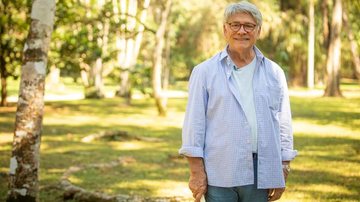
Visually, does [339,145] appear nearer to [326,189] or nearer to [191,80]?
[326,189]

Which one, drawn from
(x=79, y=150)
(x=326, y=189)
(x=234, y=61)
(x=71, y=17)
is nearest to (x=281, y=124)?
(x=234, y=61)

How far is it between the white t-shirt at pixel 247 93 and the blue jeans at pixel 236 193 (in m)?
0.19

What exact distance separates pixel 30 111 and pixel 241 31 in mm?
3380

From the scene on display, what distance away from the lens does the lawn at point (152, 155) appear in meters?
8.27

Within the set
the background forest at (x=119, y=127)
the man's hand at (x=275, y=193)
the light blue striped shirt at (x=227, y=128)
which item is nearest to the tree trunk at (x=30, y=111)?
the background forest at (x=119, y=127)

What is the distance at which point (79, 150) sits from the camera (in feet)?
40.4

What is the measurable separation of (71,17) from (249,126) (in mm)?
8639


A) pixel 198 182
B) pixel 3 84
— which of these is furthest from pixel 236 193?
Result: pixel 3 84

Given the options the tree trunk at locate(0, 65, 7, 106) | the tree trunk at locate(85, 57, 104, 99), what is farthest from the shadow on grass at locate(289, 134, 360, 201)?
the tree trunk at locate(85, 57, 104, 99)

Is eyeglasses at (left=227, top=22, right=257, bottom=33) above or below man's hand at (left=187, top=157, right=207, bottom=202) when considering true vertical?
above

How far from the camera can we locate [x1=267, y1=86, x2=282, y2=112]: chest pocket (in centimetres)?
347

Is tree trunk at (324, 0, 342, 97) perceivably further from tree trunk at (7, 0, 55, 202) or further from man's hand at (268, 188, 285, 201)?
man's hand at (268, 188, 285, 201)

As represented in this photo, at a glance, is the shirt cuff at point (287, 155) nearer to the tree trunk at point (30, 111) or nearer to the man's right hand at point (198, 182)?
the man's right hand at point (198, 182)

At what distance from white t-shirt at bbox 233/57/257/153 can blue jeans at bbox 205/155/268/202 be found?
19 cm
